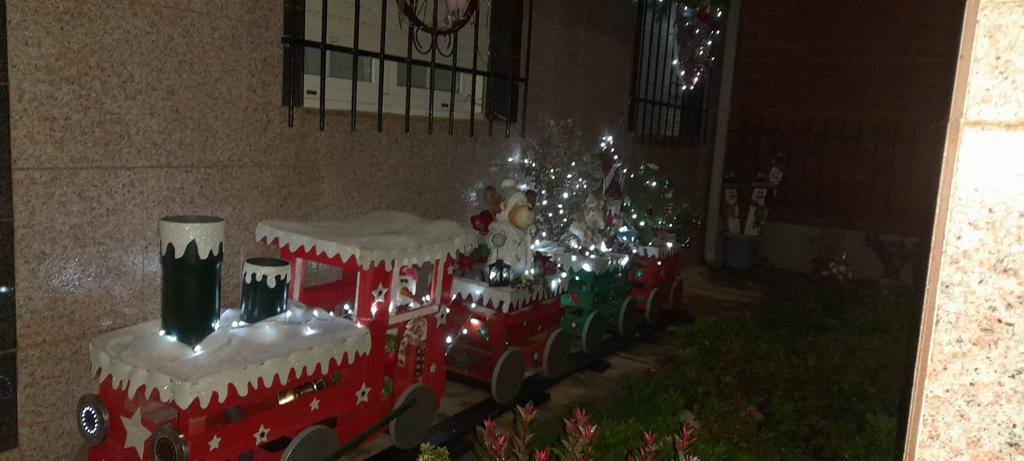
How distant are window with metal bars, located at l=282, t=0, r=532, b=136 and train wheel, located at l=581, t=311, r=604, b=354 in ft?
5.49

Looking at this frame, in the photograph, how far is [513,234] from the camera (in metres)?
4.74

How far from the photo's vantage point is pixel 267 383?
2.96m

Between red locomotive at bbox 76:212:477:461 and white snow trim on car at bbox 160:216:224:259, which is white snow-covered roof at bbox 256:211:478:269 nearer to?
red locomotive at bbox 76:212:477:461

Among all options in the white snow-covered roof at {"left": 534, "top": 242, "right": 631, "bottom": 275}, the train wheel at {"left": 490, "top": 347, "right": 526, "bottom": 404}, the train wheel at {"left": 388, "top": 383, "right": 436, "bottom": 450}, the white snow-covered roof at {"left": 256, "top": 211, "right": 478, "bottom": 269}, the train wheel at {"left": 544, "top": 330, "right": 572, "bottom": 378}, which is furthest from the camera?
the white snow-covered roof at {"left": 534, "top": 242, "right": 631, "bottom": 275}

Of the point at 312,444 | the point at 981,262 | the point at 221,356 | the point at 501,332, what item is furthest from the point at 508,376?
the point at 981,262

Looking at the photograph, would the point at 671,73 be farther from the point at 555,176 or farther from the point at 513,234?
the point at 513,234

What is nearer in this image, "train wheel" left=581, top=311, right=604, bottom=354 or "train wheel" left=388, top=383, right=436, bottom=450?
"train wheel" left=388, top=383, right=436, bottom=450

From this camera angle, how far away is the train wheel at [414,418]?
386cm

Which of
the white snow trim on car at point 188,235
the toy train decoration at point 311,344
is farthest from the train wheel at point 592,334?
the white snow trim on car at point 188,235

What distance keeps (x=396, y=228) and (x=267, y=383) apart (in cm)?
137

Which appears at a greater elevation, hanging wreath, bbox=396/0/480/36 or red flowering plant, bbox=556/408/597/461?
hanging wreath, bbox=396/0/480/36

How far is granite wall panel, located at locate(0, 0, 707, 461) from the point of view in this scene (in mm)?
3066

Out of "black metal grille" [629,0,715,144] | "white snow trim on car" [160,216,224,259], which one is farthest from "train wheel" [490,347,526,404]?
"black metal grille" [629,0,715,144]

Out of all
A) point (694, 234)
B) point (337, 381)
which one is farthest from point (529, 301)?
point (694, 234)
